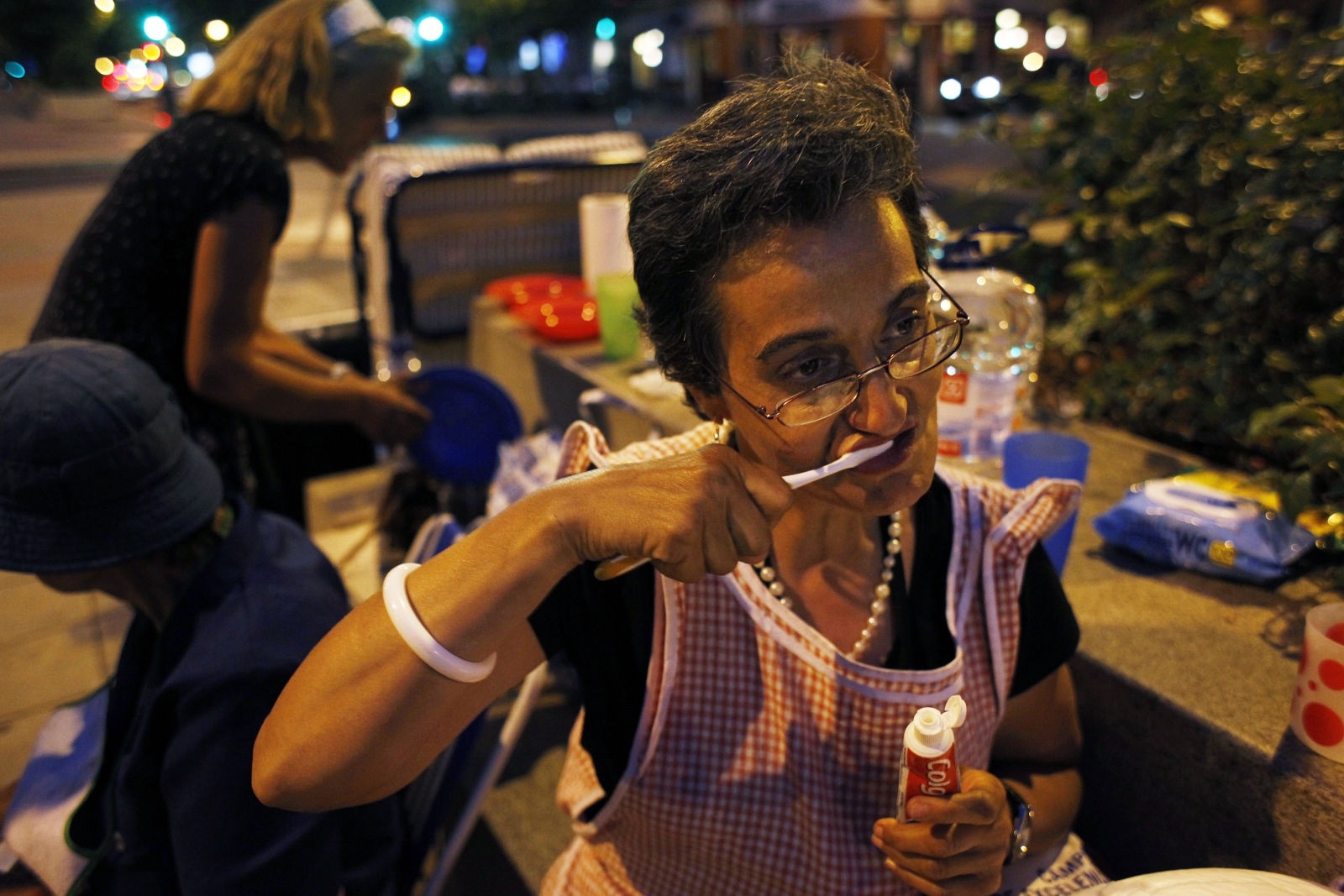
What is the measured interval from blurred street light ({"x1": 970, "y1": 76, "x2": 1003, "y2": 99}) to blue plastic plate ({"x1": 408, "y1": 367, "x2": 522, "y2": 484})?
2624 centimetres

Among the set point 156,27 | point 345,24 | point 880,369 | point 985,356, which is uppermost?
point 156,27

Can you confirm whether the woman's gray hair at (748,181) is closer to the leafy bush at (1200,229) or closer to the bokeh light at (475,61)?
the leafy bush at (1200,229)

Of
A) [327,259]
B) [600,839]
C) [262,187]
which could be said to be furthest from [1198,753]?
[327,259]

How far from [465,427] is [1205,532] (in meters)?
2.16

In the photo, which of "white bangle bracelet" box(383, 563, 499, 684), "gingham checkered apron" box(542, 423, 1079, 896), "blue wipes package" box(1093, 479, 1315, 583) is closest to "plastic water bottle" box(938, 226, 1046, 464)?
"blue wipes package" box(1093, 479, 1315, 583)

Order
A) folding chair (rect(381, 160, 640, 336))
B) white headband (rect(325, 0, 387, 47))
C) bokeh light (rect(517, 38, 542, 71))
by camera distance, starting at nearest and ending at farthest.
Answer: white headband (rect(325, 0, 387, 47))
folding chair (rect(381, 160, 640, 336))
bokeh light (rect(517, 38, 542, 71))

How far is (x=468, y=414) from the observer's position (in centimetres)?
303

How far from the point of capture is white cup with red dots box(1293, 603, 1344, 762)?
4.14 feet

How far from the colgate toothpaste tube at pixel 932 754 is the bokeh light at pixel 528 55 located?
1943 inches

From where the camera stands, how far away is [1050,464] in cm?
181

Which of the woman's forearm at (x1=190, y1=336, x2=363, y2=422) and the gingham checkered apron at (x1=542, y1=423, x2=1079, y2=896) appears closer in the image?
the gingham checkered apron at (x1=542, y1=423, x2=1079, y2=896)

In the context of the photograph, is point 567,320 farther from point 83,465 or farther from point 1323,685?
point 1323,685

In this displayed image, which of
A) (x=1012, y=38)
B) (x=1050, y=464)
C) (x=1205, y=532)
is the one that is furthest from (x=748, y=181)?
(x=1012, y=38)

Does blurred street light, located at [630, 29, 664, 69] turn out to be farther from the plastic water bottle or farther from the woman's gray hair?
the woman's gray hair
